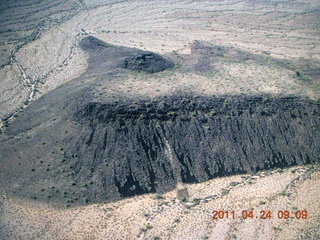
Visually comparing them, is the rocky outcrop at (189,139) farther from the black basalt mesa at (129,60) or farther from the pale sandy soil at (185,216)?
the black basalt mesa at (129,60)

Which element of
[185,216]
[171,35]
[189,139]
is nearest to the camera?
[185,216]

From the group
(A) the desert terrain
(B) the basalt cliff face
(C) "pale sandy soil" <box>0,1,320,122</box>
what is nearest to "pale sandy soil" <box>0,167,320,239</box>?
(A) the desert terrain

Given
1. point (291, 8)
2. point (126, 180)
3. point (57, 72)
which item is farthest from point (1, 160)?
point (291, 8)

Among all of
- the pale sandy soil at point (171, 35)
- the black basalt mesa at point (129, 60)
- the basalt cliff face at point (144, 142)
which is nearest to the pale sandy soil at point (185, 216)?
the basalt cliff face at point (144, 142)
